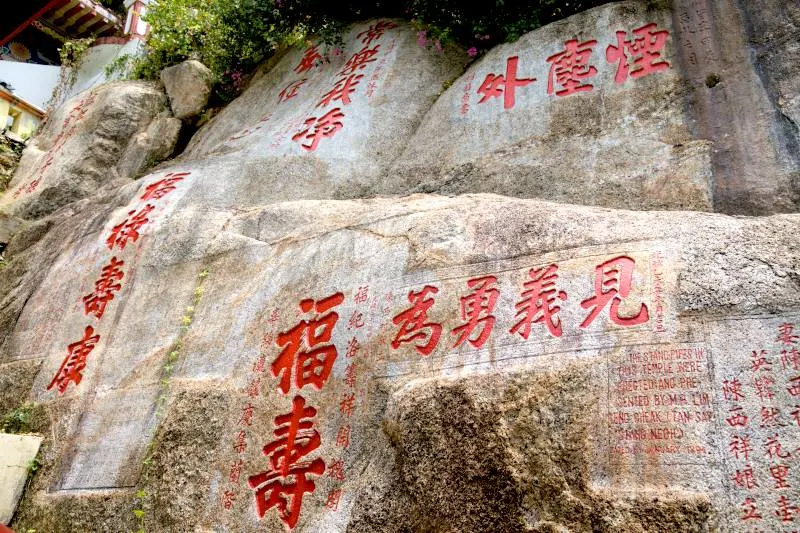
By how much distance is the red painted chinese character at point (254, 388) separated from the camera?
4762 mm

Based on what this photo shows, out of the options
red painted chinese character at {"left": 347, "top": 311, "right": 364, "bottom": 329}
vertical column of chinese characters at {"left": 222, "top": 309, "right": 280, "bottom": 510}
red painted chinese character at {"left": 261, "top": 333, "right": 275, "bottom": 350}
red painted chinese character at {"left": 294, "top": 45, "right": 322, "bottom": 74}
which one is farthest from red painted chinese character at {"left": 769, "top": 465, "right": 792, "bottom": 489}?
red painted chinese character at {"left": 294, "top": 45, "right": 322, "bottom": 74}

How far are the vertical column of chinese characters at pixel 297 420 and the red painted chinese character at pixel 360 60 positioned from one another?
3.58 meters

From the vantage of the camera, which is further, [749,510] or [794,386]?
[794,386]

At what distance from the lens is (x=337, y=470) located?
13.7ft

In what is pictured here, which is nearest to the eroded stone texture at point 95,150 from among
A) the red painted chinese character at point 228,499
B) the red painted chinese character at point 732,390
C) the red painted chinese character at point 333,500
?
the red painted chinese character at point 228,499

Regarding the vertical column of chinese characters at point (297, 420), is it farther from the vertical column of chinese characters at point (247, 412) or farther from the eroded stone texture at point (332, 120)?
the eroded stone texture at point (332, 120)

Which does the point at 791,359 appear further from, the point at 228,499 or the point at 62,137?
the point at 62,137

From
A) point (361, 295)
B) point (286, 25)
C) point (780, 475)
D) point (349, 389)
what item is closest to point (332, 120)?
point (286, 25)

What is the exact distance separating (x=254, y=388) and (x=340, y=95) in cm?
372

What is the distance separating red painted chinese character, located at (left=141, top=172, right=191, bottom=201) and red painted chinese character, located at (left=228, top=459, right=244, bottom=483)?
332cm

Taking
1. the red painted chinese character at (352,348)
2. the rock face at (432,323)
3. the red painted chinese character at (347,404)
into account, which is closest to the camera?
the rock face at (432,323)

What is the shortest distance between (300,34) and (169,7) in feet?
8.10

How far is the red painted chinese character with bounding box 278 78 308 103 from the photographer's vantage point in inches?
324

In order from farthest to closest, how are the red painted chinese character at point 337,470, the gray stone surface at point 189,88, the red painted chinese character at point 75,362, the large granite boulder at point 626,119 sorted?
1. the gray stone surface at point 189,88
2. the red painted chinese character at point 75,362
3. the large granite boulder at point 626,119
4. the red painted chinese character at point 337,470
